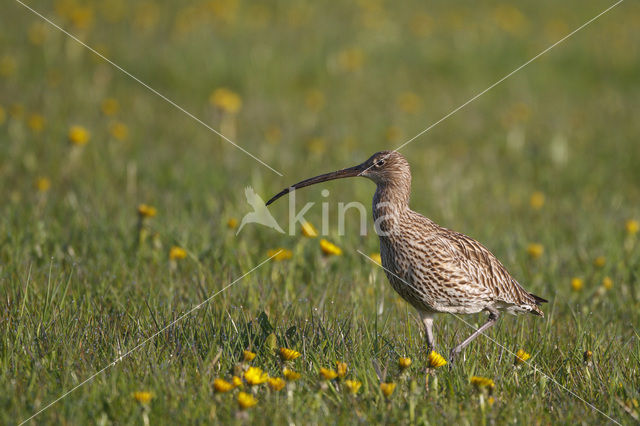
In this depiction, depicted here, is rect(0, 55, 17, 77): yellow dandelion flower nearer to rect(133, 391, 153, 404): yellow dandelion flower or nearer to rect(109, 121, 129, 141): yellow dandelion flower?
rect(109, 121, 129, 141): yellow dandelion flower

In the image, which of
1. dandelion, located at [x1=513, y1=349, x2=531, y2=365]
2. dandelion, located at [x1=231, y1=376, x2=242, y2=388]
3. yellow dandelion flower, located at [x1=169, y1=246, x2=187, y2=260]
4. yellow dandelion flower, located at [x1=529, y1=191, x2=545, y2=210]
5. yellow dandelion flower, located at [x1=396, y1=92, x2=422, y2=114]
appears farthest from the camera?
yellow dandelion flower, located at [x1=396, y1=92, x2=422, y2=114]

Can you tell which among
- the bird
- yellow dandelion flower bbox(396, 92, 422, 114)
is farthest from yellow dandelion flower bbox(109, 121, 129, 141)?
the bird

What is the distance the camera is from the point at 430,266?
4.18m

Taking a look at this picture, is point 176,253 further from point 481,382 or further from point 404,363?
Answer: point 481,382

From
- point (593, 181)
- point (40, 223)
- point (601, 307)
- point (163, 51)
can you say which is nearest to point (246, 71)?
point (163, 51)

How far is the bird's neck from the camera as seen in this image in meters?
4.44

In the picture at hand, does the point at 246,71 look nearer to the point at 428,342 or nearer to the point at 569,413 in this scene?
the point at 428,342

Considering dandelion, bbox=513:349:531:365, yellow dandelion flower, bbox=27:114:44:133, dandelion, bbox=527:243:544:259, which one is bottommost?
dandelion, bbox=527:243:544:259

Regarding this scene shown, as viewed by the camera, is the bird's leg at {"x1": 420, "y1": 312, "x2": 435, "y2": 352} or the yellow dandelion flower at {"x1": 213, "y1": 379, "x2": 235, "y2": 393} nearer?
the yellow dandelion flower at {"x1": 213, "y1": 379, "x2": 235, "y2": 393}

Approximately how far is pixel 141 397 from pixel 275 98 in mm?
7582

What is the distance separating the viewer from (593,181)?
8047 millimetres

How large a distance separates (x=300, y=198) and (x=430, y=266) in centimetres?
318

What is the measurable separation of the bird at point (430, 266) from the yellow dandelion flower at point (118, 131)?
383 centimetres

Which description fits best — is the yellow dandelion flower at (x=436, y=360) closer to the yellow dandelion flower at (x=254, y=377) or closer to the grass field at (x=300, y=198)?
the grass field at (x=300, y=198)
